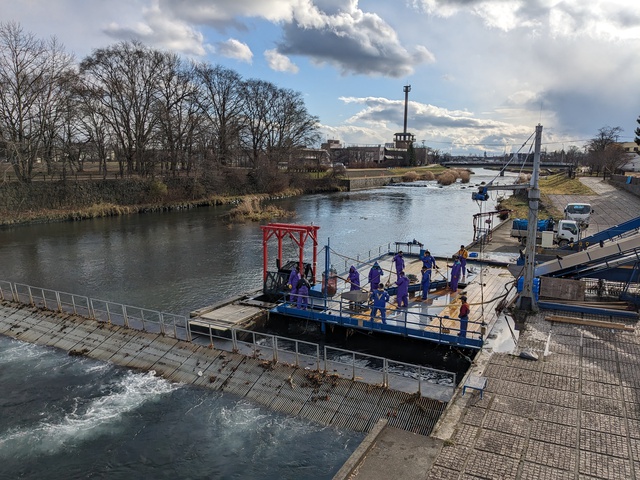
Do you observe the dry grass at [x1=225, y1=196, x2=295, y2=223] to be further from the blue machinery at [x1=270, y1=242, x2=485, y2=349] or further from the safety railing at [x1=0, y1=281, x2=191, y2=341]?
the blue machinery at [x1=270, y1=242, x2=485, y2=349]

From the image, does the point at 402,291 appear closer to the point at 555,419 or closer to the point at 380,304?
the point at 380,304

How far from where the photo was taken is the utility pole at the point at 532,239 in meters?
15.1

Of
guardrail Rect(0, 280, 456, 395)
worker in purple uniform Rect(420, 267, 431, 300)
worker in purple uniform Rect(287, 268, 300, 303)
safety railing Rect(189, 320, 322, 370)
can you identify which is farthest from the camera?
worker in purple uniform Rect(287, 268, 300, 303)

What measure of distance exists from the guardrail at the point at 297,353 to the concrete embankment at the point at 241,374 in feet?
1.22

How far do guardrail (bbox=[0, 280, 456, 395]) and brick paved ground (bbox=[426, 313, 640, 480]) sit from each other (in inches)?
57.2

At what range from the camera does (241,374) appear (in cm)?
1348

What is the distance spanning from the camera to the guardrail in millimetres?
12742

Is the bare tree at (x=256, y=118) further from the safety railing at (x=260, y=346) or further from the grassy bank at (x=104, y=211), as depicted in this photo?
the safety railing at (x=260, y=346)

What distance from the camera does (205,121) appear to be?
69.9 meters

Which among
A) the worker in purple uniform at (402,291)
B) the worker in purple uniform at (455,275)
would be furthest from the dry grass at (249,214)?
the worker in purple uniform at (402,291)

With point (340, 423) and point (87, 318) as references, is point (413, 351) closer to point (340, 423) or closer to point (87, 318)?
point (340, 423)

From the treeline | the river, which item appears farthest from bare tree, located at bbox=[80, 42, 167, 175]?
the river

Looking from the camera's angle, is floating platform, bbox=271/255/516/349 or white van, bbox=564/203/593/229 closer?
floating platform, bbox=271/255/516/349

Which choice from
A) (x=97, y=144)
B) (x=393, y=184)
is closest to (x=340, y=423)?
(x=97, y=144)
